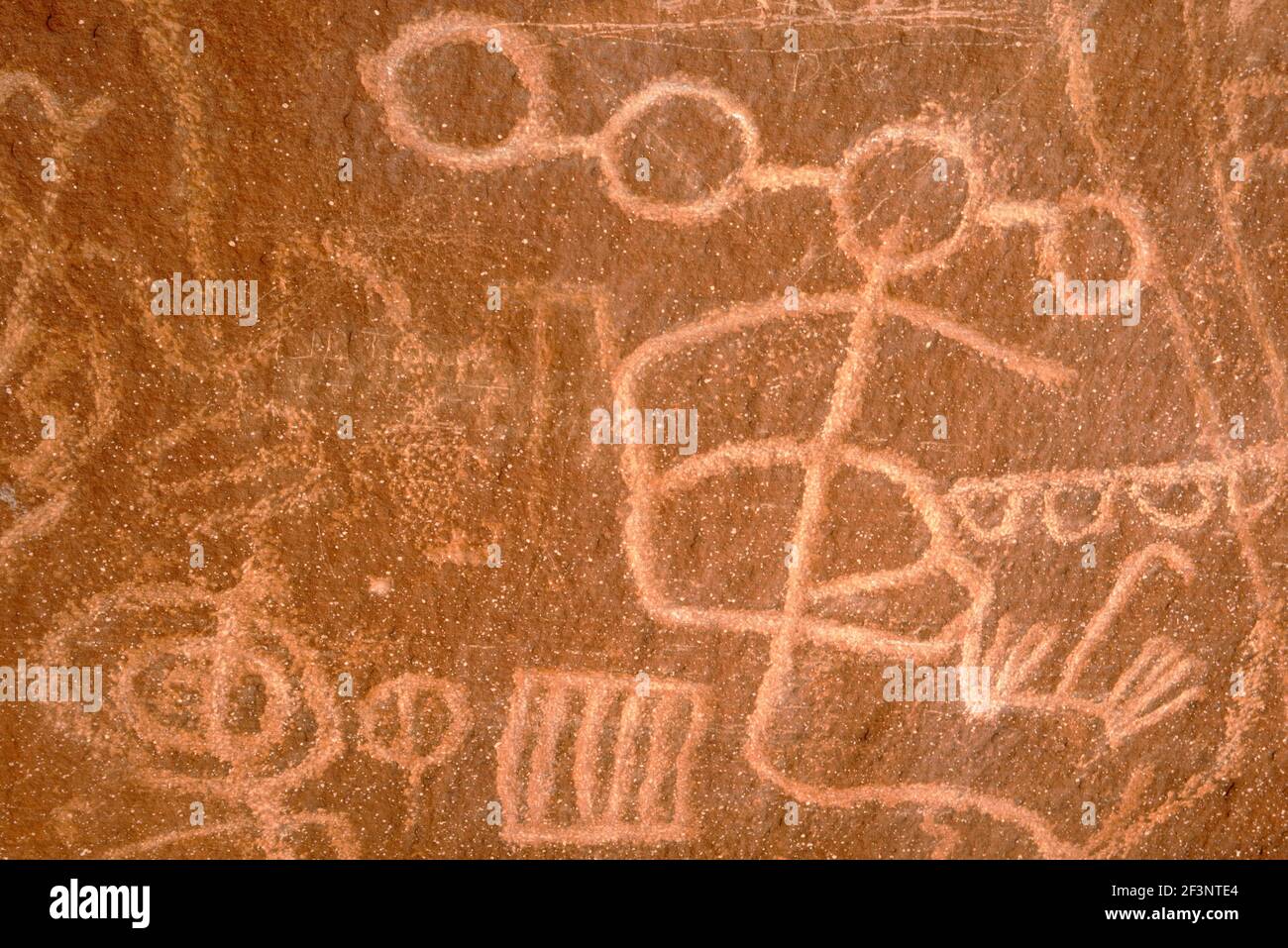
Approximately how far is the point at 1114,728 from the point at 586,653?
1.44m

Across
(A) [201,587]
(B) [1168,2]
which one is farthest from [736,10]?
(A) [201,587]

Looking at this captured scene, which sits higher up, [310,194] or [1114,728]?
[310,194]

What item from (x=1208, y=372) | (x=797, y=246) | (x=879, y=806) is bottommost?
(x=879, y=806)

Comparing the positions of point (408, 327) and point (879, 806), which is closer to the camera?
point (408, 327)

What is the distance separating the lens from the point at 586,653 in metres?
2.38

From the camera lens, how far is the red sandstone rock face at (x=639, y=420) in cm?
224

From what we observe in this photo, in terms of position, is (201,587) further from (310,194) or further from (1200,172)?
(1200,172)

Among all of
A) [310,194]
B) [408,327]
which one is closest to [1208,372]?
[408,327]

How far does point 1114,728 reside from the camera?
96.7 inches

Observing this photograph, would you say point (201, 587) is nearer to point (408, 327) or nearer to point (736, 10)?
point (408, 327)

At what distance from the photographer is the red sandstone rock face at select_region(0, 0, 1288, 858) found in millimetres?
2238

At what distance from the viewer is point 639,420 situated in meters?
2.33

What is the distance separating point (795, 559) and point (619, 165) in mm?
1101

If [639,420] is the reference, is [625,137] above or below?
above
